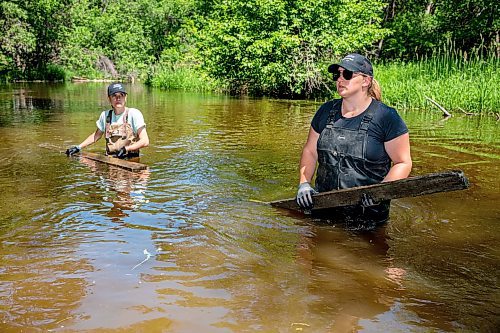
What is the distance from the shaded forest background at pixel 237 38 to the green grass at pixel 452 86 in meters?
0.58

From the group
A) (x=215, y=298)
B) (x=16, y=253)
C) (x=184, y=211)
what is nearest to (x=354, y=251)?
(x=215, y=298)

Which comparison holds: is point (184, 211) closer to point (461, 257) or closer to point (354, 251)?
point (354, 251)

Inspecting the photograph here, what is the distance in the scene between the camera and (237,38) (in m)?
23.9

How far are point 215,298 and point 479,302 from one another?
65.2 inches

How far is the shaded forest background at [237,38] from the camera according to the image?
2209 centimetres

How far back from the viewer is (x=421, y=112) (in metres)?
15.7

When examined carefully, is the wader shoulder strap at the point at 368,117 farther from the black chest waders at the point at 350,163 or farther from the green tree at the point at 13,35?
the green tree at the point at 13,35

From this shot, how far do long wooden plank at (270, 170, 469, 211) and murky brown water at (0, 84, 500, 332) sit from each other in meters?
0.33

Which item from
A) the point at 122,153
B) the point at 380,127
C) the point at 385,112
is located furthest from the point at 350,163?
the point at 122,153

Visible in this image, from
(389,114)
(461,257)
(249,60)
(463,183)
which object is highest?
(249,60)

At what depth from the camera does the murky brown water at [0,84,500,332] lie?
2891 mm

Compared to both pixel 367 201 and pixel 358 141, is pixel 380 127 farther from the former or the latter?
pixel 367 201

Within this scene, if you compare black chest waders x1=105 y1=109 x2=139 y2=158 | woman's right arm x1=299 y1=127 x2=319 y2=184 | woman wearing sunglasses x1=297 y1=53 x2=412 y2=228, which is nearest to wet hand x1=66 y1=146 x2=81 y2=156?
black chest waders x1=105 y1=109 x2=139 y2=158

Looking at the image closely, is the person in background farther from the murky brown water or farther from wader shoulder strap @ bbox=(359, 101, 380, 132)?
wader shoulder strap @ bbox=(359, 101, 380, 132)
